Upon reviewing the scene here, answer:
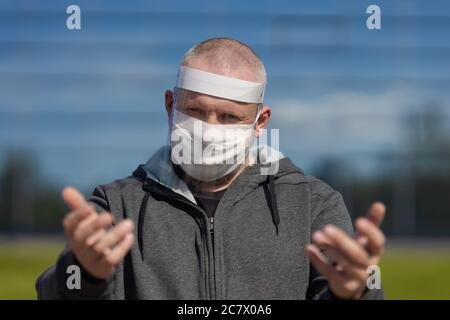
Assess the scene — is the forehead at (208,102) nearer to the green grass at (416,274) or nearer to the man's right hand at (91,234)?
the man's right hand at (91,234)

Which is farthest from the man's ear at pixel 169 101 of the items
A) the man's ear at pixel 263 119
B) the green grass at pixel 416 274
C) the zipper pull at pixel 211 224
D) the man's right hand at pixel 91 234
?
the green grass at pixel 416 274

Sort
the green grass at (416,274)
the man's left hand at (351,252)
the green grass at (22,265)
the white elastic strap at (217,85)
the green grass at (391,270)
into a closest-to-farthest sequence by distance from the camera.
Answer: the man's left hand at (351,252) < the white elastic strap at (217,85) < the green grass at (22,265) < the green grass at (391,270) < the green grass at (416,274)

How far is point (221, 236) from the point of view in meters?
3.25

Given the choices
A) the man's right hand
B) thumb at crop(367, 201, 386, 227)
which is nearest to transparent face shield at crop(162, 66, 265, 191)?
the man's right hand

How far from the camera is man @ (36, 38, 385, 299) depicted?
318cm

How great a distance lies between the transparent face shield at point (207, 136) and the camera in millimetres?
3365

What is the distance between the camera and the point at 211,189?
11.2 ft

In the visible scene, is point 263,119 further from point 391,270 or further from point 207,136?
point 391,270

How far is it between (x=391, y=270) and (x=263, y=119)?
1668 centimetres

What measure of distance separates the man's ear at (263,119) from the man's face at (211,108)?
0.24 m

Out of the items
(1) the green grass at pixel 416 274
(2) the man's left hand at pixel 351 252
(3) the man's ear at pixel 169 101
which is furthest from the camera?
(1) the green grass at pixel 416 274

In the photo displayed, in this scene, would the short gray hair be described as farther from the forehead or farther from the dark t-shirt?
the dark t-shirt

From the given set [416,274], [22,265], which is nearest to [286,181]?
[416,274]
